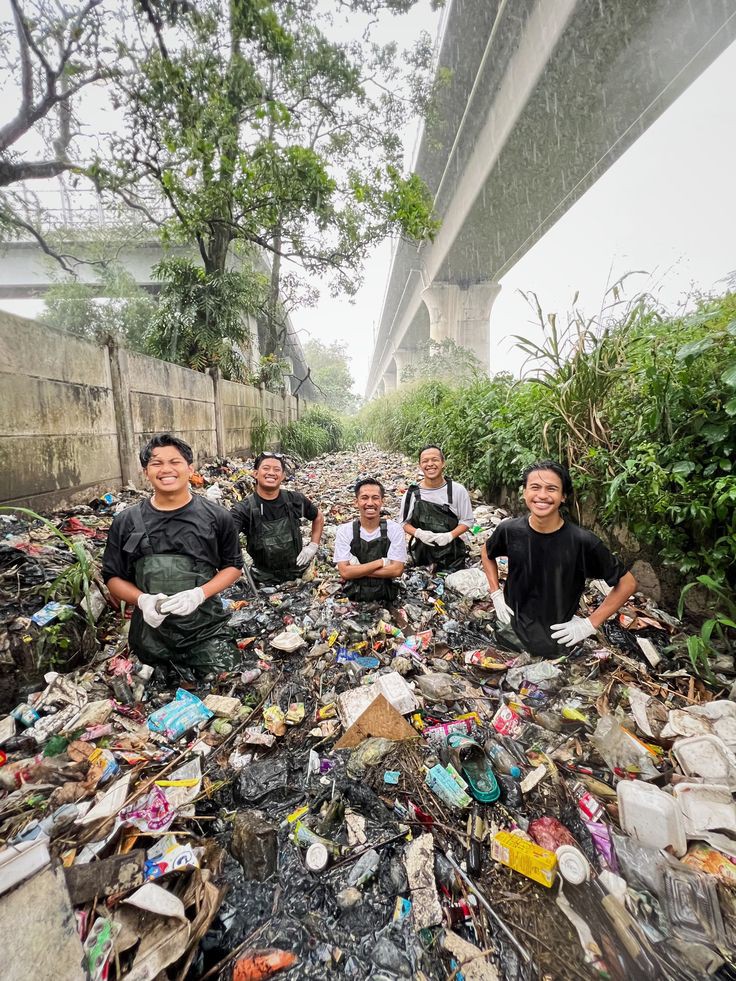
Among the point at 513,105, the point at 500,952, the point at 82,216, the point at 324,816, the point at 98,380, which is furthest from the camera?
the point at 82,216

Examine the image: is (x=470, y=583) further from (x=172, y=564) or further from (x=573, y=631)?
(x=172, y=564)

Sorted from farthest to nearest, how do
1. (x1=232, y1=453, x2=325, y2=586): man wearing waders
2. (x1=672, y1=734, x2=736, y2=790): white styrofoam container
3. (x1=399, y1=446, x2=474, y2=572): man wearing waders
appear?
1. (x1=399, y1=446, x2=474, y2=572): man wearing waders
2. (x1=232, y1=453, x2=325, y2=586): man wearing waders
3. (x1=672, y1=734, x2=736, y2=790): white styrofoam container

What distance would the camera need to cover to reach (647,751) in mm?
1782

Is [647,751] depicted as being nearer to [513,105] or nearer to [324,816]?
[324,816]

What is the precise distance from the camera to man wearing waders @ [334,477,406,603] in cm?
309

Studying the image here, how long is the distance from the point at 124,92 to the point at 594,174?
954 cm

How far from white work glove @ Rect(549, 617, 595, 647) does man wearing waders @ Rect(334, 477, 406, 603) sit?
1.14 meters

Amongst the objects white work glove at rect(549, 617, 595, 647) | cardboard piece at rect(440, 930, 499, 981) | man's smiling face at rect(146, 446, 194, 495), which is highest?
man's smiling face at rect(146, 446, 194, 495)

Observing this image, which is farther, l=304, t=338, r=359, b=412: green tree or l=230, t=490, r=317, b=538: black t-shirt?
l=304, t=338, r=359, b=412: green tree

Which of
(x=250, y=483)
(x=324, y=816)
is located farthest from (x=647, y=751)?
(x=250, y=483)

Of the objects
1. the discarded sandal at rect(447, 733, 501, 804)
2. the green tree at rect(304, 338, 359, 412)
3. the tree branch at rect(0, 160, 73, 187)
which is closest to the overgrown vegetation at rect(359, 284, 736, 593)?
the discarded sandal at rect(447, 733, 501, 804)

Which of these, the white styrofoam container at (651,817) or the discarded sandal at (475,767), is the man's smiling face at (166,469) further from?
the white styrofoam container at (651,817)

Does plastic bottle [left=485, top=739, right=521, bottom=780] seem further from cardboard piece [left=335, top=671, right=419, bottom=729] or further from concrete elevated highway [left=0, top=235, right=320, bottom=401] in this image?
concrete elevated highway [left=0, top=235, right=320, bottom=401]

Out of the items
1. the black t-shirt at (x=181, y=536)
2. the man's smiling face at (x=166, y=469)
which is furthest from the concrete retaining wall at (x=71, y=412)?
the man's smiling face at (x=166, y=469)
